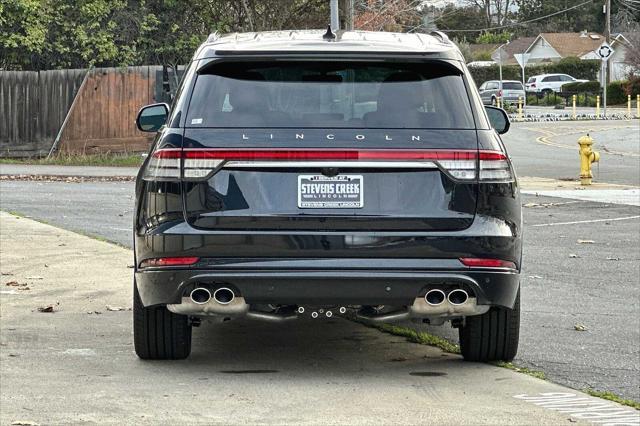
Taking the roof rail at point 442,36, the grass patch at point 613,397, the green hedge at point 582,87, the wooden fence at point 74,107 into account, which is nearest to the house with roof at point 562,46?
the green hedge at point 582,87

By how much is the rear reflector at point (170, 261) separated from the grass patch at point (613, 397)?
2096 millimetres

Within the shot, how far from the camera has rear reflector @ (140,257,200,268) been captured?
6485 millimetres

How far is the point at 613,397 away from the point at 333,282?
1.52 m

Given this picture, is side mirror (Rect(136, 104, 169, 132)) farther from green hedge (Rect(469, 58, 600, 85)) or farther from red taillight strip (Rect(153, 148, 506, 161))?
green hedge (Rect(469, 58, 600, 85))

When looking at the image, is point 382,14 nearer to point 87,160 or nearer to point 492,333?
point 87,160

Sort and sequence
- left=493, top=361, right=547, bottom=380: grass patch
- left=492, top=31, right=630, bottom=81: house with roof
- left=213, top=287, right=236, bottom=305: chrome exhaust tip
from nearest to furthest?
1. left=213, top=287, right=236, bottom=305: chrome exhaust tip
2. left=493, top=361, right=547, bottom=380: grass patch
3. left=492, top=31, right=630, bottom=81: house with roof

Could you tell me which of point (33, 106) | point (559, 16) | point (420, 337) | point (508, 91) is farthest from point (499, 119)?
point (559, 16)

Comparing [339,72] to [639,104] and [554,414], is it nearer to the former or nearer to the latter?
[554,414]

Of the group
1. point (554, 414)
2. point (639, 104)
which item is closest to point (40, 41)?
point (554, 414)

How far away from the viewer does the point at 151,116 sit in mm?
8195

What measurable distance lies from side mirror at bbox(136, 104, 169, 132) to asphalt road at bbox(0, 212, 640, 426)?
1.29 metres

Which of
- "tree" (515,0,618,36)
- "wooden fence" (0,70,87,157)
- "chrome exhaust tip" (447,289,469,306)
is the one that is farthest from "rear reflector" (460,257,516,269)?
"tree" (515,0,618,36)

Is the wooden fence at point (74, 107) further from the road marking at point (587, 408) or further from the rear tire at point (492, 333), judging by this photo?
the road marking at point (587, 408)

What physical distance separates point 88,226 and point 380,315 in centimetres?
896
